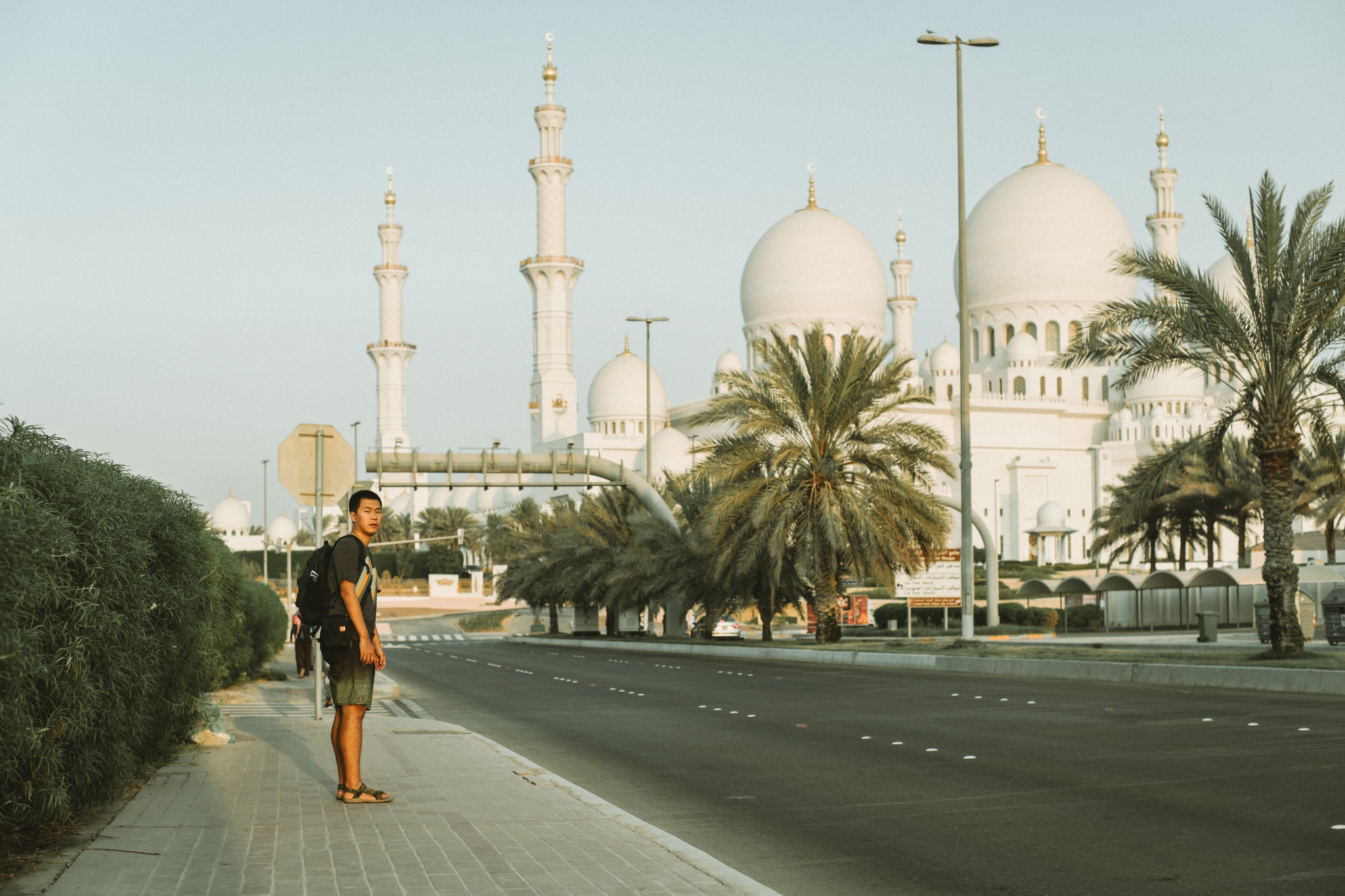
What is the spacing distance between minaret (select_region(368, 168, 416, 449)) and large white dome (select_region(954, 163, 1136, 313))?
3948 centimetres

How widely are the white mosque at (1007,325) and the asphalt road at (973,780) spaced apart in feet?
206

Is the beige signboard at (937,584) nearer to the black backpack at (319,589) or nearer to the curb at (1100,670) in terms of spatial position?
the curb at (1100,670)

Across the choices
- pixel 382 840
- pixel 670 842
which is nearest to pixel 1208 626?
pixel 670 842

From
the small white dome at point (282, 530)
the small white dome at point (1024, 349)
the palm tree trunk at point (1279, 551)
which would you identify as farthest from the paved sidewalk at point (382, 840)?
the small white dome at point (282, 530)

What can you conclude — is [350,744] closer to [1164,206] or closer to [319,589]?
[319,589]

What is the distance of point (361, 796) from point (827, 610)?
2123cm

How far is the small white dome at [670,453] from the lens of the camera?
82.2 metres

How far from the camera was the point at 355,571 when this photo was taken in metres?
6.94

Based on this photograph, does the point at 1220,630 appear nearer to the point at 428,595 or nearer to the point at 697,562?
the point at 697,562

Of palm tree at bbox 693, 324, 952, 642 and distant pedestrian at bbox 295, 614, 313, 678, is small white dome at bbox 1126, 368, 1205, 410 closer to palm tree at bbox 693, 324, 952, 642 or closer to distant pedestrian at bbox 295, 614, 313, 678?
palm tree at bbox 693, 324, 952, 642

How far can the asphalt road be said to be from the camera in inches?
234

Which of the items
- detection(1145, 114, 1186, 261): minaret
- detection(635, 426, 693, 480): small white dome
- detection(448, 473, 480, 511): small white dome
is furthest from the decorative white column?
detection(448, 473, 480, 511): small white dome

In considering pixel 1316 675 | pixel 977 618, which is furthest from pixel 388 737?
pixel 977 618

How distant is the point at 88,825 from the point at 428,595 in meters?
85.5
